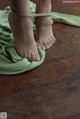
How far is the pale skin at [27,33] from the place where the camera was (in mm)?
1097

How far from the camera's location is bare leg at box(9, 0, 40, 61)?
3.53 ft

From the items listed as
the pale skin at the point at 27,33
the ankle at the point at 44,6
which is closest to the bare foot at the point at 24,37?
the pale skin at the point at 27,33

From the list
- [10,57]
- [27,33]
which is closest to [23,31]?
[27,33]

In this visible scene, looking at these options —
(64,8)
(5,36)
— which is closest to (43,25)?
(5,36)

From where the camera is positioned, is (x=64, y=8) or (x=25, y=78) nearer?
(x=25, y=78)

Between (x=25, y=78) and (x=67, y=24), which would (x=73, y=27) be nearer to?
(x=67, y=24)

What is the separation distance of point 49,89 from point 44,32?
293 mm

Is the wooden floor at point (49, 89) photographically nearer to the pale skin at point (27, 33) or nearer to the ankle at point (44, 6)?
the pale skin at point (27, 33)

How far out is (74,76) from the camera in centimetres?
110

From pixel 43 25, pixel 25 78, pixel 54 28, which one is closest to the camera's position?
pixel 25 78

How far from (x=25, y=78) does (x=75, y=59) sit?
24 centimetres

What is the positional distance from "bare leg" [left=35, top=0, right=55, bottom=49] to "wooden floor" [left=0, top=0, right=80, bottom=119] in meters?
0.04

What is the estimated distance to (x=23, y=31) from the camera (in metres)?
1.12

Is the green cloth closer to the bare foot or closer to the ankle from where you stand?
the bare foot
